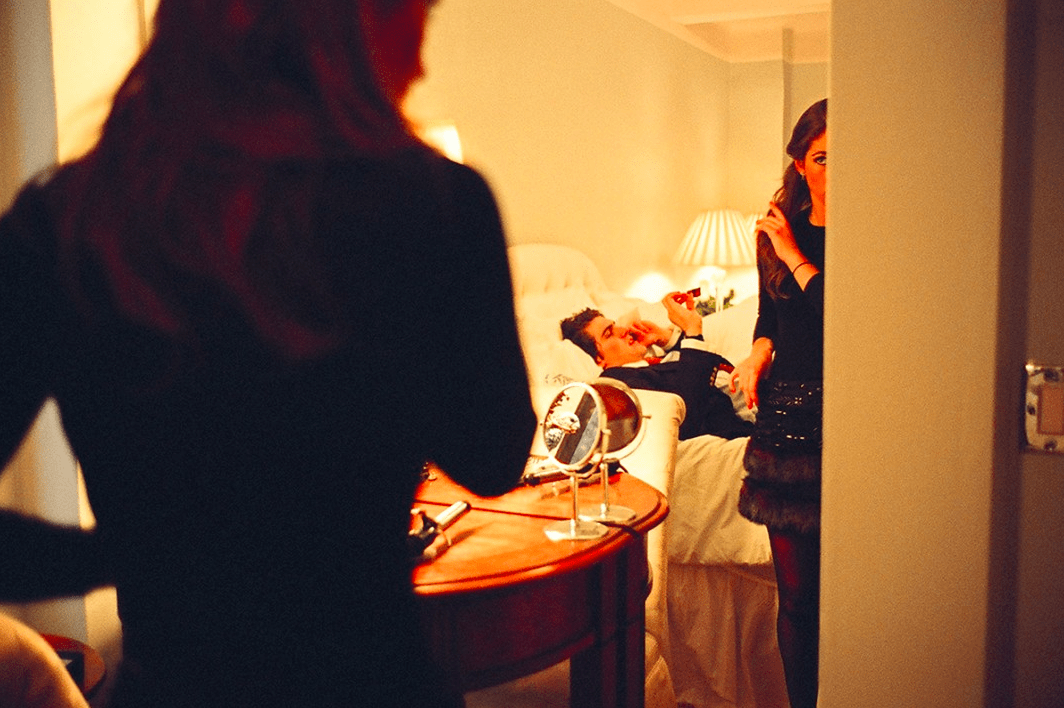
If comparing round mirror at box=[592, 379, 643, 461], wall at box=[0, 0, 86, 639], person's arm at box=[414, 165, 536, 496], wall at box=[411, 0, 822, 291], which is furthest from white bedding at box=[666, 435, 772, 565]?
person's arm at box=[414, 165, 536, 496]

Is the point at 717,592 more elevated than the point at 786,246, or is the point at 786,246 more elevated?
the point at 786,246

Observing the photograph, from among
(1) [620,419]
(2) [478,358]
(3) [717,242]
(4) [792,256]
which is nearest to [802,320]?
(4) [792,256]

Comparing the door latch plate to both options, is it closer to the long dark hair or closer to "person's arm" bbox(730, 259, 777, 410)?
the long dark hair

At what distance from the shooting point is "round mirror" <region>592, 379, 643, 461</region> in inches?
68.3

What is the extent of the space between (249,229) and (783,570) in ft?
5.96

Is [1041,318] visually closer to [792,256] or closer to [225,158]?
[225,158]

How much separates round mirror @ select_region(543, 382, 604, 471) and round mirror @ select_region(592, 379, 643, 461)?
0.13ft

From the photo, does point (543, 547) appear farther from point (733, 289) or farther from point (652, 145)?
point (733, 289)

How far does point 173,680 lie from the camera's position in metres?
0.75

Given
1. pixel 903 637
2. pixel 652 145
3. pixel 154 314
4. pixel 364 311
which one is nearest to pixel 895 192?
pixel 903 637

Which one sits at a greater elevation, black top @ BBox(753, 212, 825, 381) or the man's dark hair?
black top @ BBox(753, 212, 825, 381)

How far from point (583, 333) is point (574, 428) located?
215 cm

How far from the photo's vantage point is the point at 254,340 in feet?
2.23

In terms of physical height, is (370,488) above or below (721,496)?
above
